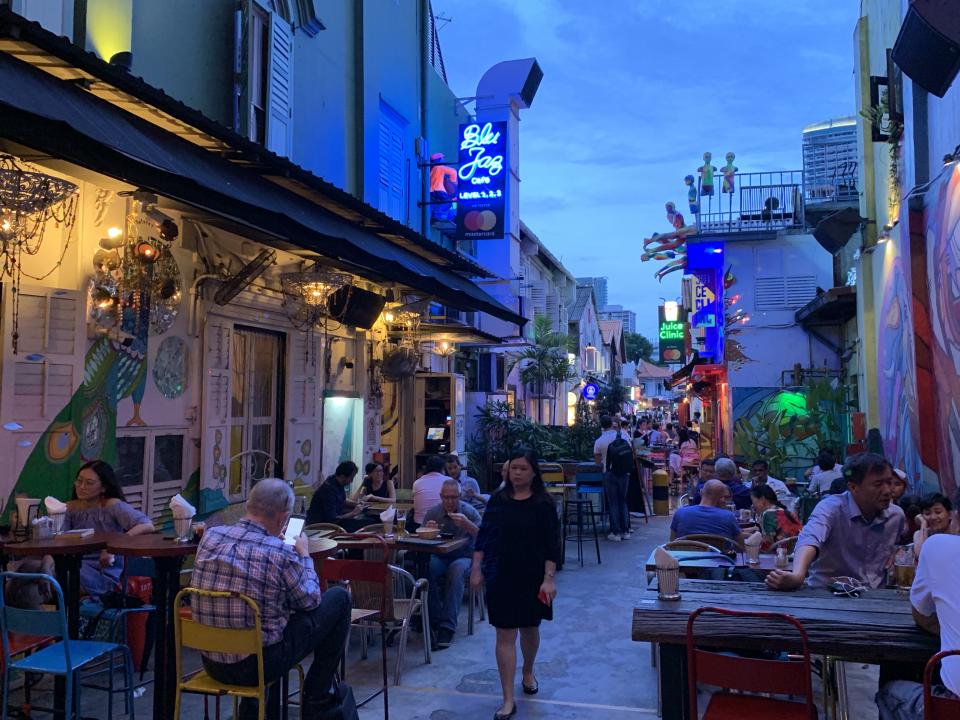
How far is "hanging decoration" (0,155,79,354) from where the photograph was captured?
16.8ft

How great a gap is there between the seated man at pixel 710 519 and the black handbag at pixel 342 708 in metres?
3.51

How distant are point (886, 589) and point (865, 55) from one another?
11247 mm

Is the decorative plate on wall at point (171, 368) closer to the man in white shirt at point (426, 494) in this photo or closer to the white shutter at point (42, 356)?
the white shutter at point (42, 356)

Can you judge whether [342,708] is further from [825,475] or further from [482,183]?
[482,183]

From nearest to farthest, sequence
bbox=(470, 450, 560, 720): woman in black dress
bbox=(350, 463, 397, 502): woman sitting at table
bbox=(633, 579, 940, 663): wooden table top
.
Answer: bbox=(633, 579, 940, 663): wooden table top, bbox=(470, 450, 560, 720): woman in black dress, bbox=(350, 463, 397, 502): woman sitting at table

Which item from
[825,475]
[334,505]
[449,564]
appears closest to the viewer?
[449,564]

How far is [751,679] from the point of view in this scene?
330 cm

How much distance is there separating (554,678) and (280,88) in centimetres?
785

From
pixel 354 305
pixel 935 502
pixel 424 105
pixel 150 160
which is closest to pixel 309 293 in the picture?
pixel 354 305

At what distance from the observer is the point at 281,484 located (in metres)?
4.21

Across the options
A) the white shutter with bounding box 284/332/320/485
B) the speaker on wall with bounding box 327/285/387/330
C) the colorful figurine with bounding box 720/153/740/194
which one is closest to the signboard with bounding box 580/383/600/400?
the colorful figurine with bounding box 720/153/740/194

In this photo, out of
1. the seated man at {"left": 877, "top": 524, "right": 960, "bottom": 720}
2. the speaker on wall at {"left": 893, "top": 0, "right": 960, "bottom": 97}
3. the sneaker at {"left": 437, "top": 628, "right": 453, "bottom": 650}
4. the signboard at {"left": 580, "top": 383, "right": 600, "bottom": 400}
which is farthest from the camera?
the signboard at {"left": 580, "top": 383, "right": 600, "bottom": 400}

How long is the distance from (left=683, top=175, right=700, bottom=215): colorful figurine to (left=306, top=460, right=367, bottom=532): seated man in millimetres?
14868

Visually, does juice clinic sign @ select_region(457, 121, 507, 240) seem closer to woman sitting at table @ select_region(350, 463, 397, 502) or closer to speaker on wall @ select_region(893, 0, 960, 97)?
woman sitting at table @ select_region(350, 463, 397, 502)
